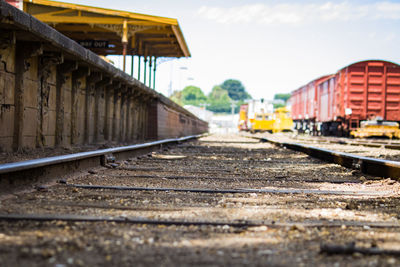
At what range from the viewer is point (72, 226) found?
9.33 feet

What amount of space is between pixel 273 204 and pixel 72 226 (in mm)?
1843

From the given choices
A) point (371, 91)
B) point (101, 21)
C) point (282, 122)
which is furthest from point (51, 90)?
point (282, 122)

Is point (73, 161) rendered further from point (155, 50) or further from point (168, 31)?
point (155, 50)

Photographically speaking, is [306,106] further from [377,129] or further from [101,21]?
[101,21]

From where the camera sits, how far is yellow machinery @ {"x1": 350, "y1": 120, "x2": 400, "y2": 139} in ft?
76.8

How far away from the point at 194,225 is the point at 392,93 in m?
24.4

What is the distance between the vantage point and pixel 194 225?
2.98 meters

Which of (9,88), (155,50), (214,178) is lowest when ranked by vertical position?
(214,178)

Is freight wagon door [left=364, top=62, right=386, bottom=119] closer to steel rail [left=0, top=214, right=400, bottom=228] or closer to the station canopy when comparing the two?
the station canopy

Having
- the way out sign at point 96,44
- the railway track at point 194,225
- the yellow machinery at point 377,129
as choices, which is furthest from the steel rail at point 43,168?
the yellow machinery at point 377,129

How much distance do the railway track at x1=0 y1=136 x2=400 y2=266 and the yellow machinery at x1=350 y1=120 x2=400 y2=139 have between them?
19.3 metres

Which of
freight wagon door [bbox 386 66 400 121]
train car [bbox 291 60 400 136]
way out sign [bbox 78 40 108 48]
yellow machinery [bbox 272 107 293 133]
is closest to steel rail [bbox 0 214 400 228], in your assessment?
way out sign [bbox 78 40 108 48]

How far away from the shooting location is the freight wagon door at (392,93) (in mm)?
24562

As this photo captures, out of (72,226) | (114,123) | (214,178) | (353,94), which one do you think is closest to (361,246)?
(72,226)
